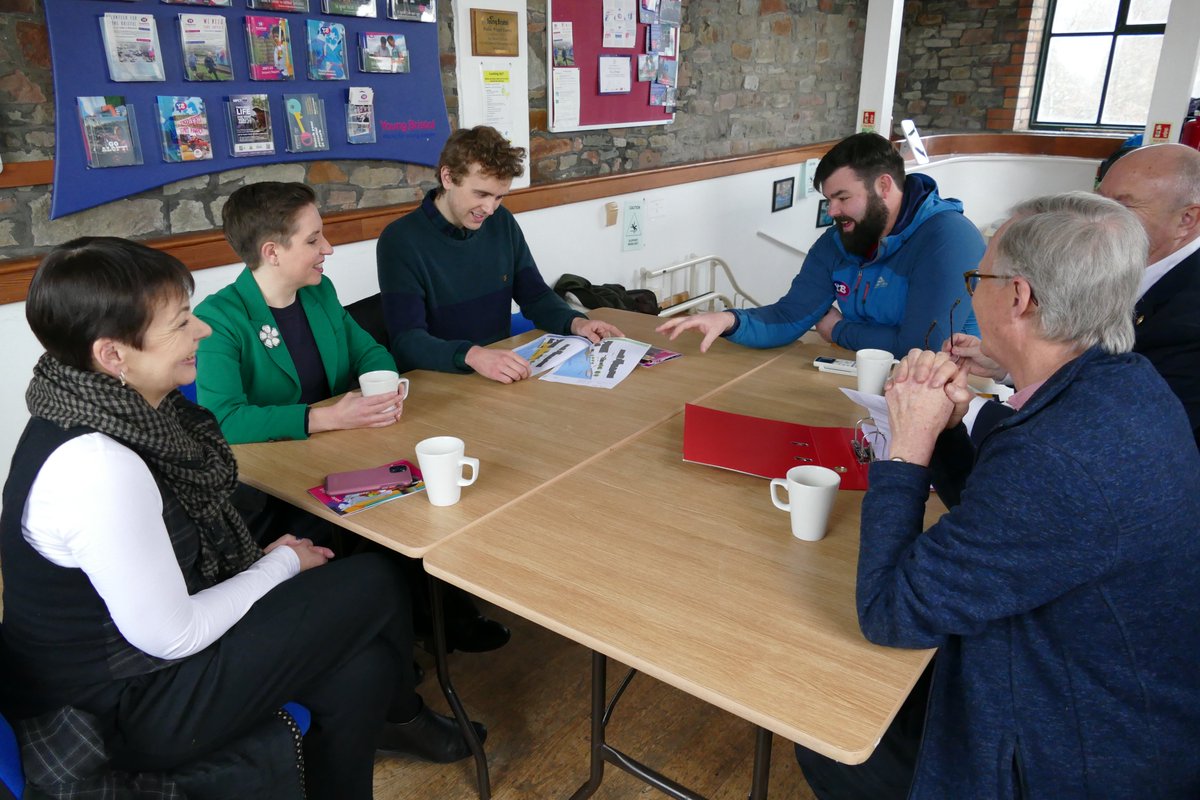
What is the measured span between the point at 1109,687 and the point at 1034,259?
543mm

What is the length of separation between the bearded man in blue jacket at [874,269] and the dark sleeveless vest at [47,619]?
4.78 feet

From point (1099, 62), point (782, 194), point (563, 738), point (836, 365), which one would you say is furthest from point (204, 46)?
point (1099, 62)

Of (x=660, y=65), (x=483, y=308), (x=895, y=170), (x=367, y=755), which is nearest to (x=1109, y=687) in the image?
(x=367, y=755)

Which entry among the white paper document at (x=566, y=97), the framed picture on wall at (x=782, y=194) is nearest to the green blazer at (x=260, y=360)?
the white paper document at (x=566, y=97)

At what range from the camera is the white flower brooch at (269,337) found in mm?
1883

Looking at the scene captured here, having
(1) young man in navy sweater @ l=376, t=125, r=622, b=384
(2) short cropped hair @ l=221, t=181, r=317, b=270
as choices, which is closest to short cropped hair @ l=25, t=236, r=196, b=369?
(2) short cropped hair @ l=221, t=181, r=317, b=270

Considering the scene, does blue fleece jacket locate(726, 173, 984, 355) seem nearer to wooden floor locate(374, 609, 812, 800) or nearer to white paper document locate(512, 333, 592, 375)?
white paper document locate(512, 333, 592, 375)

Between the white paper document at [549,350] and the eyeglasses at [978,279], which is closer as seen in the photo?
the eyeglasses at [978,279]

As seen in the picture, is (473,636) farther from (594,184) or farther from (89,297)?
(594,184)

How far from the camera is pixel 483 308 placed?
99.5 inches

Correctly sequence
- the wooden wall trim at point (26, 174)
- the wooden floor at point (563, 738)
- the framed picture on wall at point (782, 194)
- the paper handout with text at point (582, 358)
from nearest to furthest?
1. the wooden floor at point (563, 738)
2. the paper handout with text at point (582, 358)
3. the wooden wall trim at point (26, 174)
4. the framed picture on wall at point (782, 194)

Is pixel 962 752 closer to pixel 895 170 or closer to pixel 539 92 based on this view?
pixel 895 170

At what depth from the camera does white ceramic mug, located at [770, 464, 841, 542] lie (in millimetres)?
1264

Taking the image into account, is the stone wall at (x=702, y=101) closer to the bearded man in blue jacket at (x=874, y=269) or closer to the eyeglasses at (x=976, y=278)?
the bearded man in blue jacket at (x=874, y=269)
